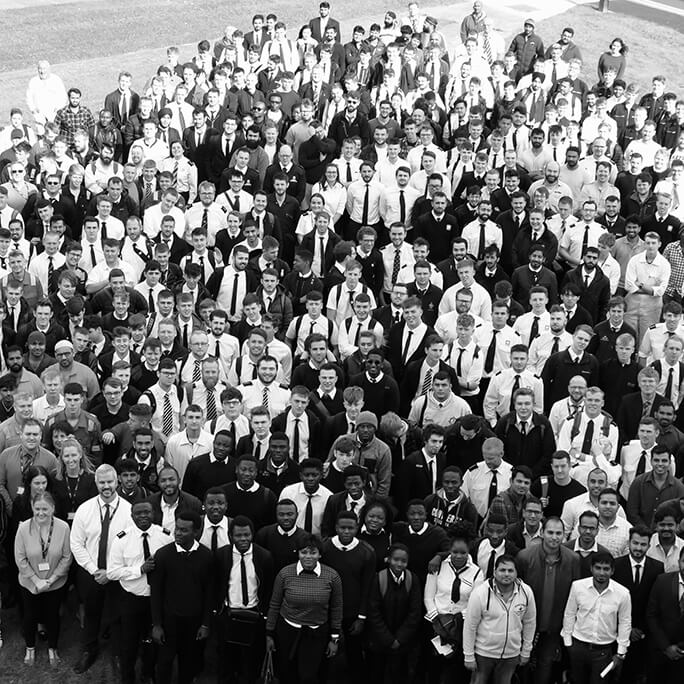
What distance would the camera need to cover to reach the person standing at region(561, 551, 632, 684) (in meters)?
10.3

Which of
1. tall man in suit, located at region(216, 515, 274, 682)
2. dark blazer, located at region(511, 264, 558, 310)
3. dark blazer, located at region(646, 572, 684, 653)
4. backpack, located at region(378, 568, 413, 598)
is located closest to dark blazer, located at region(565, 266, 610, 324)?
dark blazer, located at region(511, 264, 558, 310)

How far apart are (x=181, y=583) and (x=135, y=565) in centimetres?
51

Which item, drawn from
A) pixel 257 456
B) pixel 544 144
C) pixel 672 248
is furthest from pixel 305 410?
pixel 544 144

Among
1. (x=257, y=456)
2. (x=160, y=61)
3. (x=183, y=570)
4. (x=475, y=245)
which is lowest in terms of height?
(x=183, y=570)

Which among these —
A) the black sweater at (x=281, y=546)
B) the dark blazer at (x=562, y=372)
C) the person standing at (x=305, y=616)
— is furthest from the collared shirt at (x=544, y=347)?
the person standing at (x=305, y=616)

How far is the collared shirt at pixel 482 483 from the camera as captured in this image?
11750mm

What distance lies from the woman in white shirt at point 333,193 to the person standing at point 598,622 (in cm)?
797

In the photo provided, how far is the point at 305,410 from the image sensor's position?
12.7 m

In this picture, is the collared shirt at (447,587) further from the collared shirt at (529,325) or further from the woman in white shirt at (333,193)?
the woman in white shirt at (333,193)

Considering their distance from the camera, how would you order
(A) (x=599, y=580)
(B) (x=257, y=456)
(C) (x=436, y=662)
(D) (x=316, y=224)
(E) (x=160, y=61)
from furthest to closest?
(E) (x=160, y=61) < (D) (x=316, y=224) < (B) (x=257, y=456) < (C) (x=436, y=662) < (A) (x=599, y=580)

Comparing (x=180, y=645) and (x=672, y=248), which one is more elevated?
(x=672, y=248)

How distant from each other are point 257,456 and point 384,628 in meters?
2.29

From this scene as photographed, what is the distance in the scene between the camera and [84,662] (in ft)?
37.6

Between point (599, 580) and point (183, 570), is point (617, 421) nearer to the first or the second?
point (599, 580)
